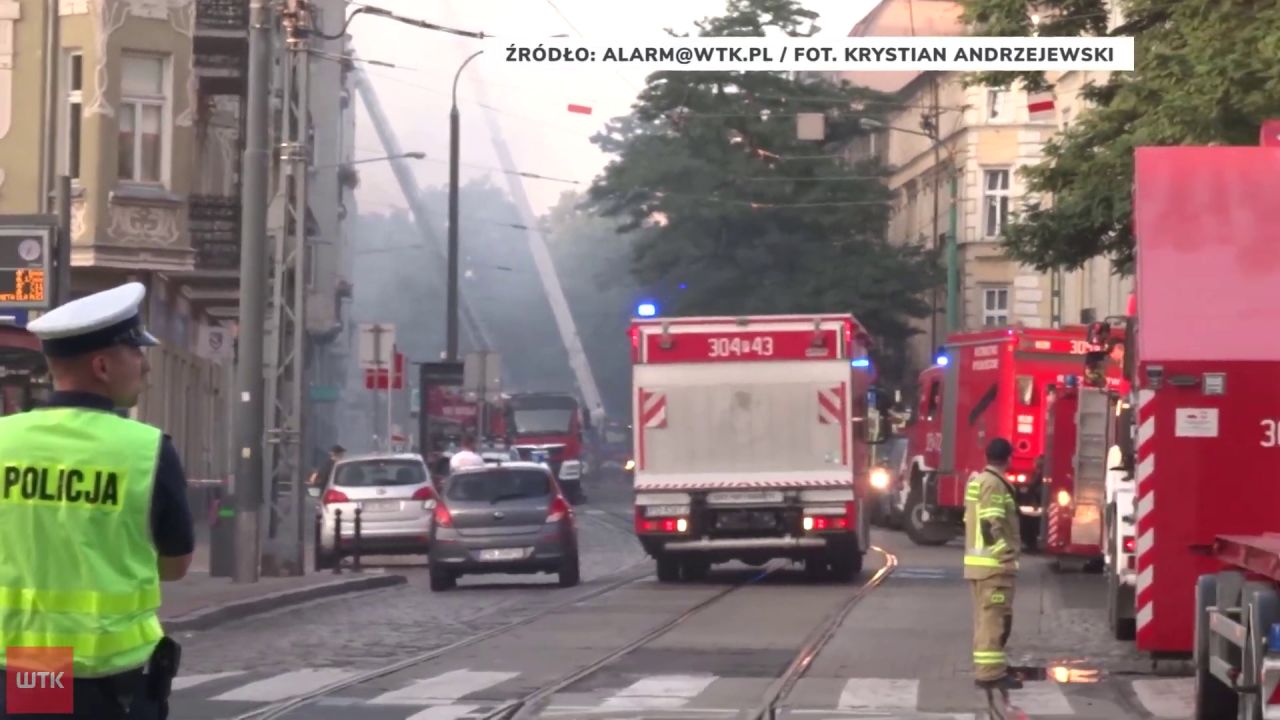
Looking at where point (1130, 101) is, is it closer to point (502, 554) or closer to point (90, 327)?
point (502, 554)

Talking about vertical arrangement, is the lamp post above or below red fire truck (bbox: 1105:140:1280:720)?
above

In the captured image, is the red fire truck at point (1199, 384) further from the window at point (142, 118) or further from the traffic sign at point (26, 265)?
the window at point (142, 118)

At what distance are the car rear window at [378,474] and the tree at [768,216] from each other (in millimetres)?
37185

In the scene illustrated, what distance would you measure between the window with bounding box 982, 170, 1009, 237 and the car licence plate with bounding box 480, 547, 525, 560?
5056 cm

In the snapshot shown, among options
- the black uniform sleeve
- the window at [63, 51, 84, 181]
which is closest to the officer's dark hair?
the black uniform sleeve

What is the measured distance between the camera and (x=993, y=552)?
631 inches

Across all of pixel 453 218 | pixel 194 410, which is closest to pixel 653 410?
pixel 194 410

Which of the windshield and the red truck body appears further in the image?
the windshield

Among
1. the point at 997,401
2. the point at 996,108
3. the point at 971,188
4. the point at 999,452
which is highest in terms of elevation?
the point at 996,108

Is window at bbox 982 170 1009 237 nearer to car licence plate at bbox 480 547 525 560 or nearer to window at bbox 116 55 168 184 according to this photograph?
window at bbox 116 55 168 184

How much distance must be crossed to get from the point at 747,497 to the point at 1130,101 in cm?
640

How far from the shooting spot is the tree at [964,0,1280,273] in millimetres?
25266

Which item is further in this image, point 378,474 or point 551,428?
point 551,428

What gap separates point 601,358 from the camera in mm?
125000
